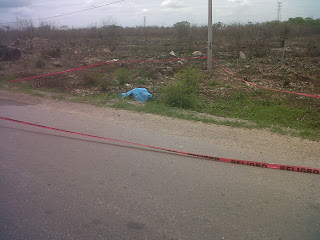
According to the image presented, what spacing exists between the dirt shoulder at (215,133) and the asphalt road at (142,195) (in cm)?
56

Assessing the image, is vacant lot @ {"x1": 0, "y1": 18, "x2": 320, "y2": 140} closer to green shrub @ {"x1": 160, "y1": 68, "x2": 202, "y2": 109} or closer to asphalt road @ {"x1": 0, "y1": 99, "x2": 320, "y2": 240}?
green shrub @ {"x1": 160, "y1": 68, "x2": 202, "y2": 109}

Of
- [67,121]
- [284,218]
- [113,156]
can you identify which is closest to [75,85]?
[67,121]

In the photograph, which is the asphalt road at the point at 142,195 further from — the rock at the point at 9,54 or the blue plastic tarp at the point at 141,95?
the rock at the point at 9,54

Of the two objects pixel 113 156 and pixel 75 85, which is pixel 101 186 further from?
pixel 75 85

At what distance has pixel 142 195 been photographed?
13.1 feet

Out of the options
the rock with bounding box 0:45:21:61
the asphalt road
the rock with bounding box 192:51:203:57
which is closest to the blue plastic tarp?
the asphalt road

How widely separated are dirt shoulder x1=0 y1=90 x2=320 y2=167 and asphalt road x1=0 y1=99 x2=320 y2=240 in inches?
21.9

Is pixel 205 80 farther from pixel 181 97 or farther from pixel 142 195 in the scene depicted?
pixel 142 195

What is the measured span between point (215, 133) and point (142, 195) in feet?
11.2

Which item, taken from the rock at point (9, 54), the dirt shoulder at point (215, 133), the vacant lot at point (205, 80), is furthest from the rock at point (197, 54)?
the dirt shoulder at point (215, 133)

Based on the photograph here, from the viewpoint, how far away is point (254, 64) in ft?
59.4

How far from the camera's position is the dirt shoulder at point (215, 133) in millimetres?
5801

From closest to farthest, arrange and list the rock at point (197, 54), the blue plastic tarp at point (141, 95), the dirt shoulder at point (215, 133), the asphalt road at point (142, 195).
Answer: the asphalt road at point (142, 195)
the dirt shoulder at point (215, 133)
the blue plastic tarp at point (141, 95)
the rock at point (197, 54)

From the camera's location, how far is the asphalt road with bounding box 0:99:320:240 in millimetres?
3275
